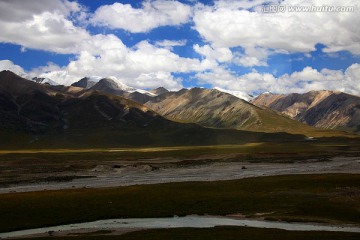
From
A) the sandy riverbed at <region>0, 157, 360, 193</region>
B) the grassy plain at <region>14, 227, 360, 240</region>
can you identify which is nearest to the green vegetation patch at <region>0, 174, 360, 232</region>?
the grassy plain at <region>14, 227, 360, 240</region>

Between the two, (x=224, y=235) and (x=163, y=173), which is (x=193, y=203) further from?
(x=163, y=173)

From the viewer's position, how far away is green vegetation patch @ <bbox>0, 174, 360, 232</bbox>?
50312 mm

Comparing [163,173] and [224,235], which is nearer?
[224,235]

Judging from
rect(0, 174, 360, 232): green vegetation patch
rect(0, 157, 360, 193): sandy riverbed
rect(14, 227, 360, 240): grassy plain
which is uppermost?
rect(14, 227, 360, 240): grassy plain

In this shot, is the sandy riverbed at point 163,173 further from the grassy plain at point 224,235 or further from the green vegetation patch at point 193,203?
the grassy plain at point 224,235

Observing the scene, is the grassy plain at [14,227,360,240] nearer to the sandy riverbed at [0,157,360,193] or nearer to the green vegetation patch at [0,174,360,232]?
the green vegetation patch at [0,174,360,232]

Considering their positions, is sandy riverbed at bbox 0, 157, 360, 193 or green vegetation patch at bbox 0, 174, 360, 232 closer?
green vegetation patch at bbox 0, 174, 360, 232

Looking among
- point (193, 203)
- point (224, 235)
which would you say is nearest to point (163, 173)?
point (193, 203)

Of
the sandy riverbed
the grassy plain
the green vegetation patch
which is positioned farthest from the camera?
the sandy riverbed

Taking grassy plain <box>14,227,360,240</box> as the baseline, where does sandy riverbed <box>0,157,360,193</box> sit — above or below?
below

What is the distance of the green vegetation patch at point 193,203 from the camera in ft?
165

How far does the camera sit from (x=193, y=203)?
197 ft

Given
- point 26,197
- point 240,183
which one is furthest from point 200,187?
point 26,197

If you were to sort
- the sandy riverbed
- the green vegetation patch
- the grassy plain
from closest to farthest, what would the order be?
the grassy plain → the green vegetation patch → the sandy riverbed
